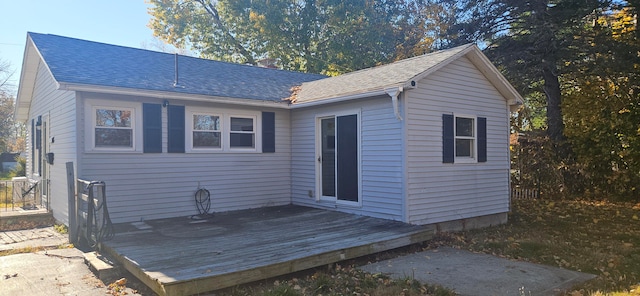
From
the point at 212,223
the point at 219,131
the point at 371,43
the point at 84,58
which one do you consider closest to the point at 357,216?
the point at 212,223


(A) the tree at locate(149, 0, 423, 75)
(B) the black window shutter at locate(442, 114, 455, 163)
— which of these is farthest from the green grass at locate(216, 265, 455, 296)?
(A) the tree at locate(149, 0, 423, 75)

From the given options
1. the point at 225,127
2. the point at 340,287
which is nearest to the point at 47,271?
the point at 340,287

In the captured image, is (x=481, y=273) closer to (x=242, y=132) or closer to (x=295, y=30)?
A: (x=242, y=132)

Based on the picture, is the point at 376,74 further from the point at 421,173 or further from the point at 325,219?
the point at 325,219

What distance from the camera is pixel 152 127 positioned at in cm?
756

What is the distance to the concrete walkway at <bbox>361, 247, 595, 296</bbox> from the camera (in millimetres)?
4555

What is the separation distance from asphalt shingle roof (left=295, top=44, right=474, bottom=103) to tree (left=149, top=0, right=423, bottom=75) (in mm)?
9726

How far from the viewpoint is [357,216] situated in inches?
306

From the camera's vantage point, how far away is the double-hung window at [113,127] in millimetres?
7164

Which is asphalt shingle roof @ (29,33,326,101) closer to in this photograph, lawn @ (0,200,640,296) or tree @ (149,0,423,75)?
lawn @ (0,200,640,296)

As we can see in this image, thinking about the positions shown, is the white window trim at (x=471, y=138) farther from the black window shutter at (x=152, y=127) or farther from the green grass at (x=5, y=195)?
the green grass at (x=5, y=195)

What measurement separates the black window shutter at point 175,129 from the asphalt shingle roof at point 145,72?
396mm

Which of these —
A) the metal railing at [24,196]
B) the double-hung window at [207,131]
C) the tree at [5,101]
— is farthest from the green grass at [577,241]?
the tree at [5,101]

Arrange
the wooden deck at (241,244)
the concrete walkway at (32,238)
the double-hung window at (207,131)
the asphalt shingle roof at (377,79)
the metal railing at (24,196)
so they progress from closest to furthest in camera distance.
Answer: the wooden deck at (241,244), the concrete walkway at (32,238), the asphalt shingle roof at (377,79), the double-hung window at (207,131), the metal railing at (24,196)
